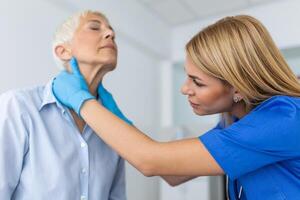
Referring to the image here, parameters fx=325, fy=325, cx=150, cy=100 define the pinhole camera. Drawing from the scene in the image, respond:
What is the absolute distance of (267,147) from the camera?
0.78 meters

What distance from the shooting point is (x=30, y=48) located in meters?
1.96

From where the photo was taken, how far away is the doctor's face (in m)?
0.92

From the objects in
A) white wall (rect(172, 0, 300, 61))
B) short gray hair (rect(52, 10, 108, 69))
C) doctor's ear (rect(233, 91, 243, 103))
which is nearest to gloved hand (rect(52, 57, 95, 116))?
short gray hair (rect(52, 10, 108, 69))

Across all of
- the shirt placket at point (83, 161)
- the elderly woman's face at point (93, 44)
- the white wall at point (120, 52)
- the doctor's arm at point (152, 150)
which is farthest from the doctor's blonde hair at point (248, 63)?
the white wall at point (120, 52)

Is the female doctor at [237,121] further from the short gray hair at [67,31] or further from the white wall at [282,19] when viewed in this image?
the white wall at [282,19]

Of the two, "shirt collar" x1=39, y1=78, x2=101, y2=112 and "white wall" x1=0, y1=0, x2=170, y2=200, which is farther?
"white wall" x1=0, y1=0, x2=170, y2=200

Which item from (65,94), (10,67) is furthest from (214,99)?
(10,67)

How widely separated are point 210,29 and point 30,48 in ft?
4.45

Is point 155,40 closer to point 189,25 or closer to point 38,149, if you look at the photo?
point 189,25

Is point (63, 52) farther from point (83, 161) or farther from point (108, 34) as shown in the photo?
point (83, 161)

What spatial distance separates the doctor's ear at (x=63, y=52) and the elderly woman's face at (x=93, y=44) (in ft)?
0.09

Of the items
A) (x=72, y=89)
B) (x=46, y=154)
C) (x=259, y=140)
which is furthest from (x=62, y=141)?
(x=259, y=140)

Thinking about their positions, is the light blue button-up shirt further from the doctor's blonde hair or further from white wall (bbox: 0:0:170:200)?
white wall (bbox: 0:0:170:200)

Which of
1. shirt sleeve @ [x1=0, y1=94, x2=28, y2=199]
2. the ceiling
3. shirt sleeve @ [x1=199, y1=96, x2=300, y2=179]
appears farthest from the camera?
the ceiling
